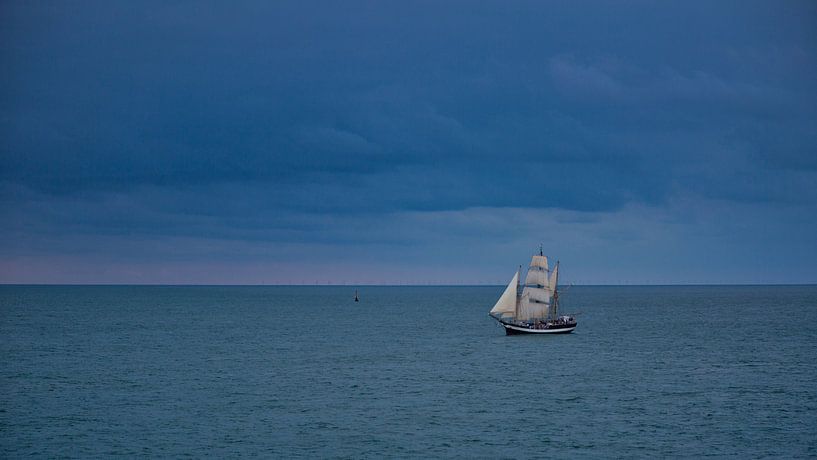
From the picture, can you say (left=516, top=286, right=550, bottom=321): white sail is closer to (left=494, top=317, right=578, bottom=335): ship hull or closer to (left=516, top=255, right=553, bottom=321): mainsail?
(left=516, top=255, right=553, bottom=321): mainsail

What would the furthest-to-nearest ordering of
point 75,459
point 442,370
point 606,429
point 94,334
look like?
1. point 94,334
2. point 442,370
3. point 606,429
4. point 75,459

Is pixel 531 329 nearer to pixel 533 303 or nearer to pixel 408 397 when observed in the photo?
pixel 533 303

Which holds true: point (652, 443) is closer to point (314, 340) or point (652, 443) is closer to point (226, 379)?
point (226, 379)

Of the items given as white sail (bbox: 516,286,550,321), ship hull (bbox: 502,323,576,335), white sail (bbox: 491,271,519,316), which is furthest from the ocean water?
white sail (bbox: 516,286,550,321)

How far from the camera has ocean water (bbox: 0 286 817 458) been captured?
56.6 meters

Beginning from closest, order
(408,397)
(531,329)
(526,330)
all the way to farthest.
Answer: (408,397) → (526,330) → (531,329)

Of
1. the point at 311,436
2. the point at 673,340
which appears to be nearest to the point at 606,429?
the point at 311,436

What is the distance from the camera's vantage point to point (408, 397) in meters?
74.6

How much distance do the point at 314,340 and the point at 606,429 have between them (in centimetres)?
8174

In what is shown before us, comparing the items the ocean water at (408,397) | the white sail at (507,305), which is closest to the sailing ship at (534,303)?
the white sail at (507,305)

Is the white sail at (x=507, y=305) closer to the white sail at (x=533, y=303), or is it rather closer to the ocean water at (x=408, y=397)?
the white sail at (x=533, y=303)

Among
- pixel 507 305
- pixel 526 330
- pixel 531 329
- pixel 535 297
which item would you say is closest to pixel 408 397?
pixel 526 330

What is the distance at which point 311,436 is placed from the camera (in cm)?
5859

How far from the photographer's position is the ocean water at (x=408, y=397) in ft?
186
